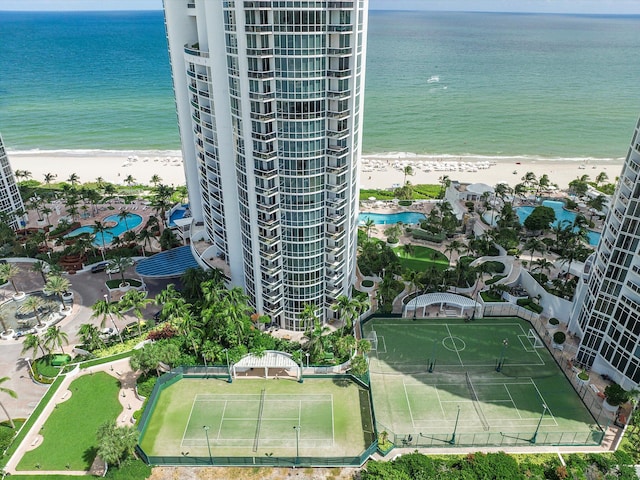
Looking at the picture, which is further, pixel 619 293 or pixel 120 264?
pixel 120 264

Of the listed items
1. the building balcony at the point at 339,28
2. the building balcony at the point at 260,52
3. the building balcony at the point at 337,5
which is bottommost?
the building balcony at the point at 260,52

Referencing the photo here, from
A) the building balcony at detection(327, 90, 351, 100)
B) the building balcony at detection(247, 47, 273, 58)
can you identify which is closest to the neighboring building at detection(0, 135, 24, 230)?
the building balcony at detection(247, 47, 273, 58)

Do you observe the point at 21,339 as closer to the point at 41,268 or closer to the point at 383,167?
the point at 41,268

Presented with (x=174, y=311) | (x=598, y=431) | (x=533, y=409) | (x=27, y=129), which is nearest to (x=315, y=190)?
(x=174, y=311)

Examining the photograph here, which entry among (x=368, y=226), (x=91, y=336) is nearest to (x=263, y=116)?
(x=91, y=336)

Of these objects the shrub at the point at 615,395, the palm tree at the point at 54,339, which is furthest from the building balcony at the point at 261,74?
the shrub at the point at 615,395

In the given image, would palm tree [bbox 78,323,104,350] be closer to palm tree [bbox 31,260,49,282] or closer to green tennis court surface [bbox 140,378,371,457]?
green tennis court surface [bbox 140,378,371,457]

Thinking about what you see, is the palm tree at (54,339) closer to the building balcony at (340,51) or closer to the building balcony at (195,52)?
the building balcony at (195,52)
